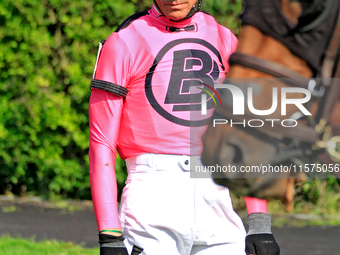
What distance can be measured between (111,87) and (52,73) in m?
4.13

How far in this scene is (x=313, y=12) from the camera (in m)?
0.89

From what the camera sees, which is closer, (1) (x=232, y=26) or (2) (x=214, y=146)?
(2) (x=214, y=146)

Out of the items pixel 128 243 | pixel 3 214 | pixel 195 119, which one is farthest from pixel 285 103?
pixel 3 214

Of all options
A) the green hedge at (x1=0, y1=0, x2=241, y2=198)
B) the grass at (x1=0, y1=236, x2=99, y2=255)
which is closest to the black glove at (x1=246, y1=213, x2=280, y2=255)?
the grass at (x1=0, y1=236, x2=99, y2=255)

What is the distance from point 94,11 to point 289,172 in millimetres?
5021

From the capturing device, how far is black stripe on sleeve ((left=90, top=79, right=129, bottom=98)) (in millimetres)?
1793

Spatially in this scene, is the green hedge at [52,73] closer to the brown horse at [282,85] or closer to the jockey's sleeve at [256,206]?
the jockey's sleeve at [256,206]

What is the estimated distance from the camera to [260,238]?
1729 mm

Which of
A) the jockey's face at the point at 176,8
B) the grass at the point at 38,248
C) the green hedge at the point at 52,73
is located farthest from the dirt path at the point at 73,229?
the jockey's face at the point at 176,8

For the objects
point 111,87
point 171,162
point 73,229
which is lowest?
point 73,229

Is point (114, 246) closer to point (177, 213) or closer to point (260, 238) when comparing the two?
point (177, 213)

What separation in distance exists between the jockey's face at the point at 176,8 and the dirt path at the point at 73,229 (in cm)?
310

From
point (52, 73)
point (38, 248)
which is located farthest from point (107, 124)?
point (52, 73)

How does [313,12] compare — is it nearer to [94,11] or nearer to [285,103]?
[285,103]
